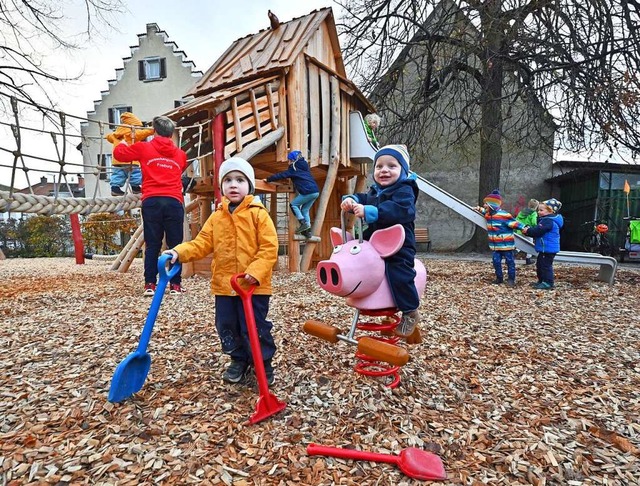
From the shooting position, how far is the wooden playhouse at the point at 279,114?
5508mm

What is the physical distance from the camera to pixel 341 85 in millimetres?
7891

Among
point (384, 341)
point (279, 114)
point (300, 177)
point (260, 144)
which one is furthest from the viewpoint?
point (279, 114)

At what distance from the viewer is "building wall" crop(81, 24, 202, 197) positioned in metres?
19.5

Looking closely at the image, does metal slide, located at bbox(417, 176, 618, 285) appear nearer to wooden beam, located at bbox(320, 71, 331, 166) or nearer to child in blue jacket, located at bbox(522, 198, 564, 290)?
child in blue jacket, located at bbox(522, 198, 564, 290)

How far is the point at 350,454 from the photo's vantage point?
5.95ft

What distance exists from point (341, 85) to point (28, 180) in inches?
213

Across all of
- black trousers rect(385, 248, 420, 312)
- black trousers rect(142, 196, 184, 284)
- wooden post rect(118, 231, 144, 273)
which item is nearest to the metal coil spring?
black trousers rect(385, 248, 420, 312)

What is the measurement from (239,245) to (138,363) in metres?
0.83

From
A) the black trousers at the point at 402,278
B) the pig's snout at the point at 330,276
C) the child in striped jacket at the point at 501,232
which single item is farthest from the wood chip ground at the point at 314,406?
the child in striped jacket at the point at 501,232

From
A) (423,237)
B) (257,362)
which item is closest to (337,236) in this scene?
(257,362)

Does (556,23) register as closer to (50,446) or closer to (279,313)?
(279,313)

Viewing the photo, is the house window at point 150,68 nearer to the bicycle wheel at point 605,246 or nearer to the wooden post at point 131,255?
the wooden post at point 131,255

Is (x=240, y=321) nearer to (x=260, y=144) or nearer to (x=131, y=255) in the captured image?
(x=260, y=144)

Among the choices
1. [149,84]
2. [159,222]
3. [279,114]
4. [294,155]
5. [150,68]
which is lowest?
[159,222]
